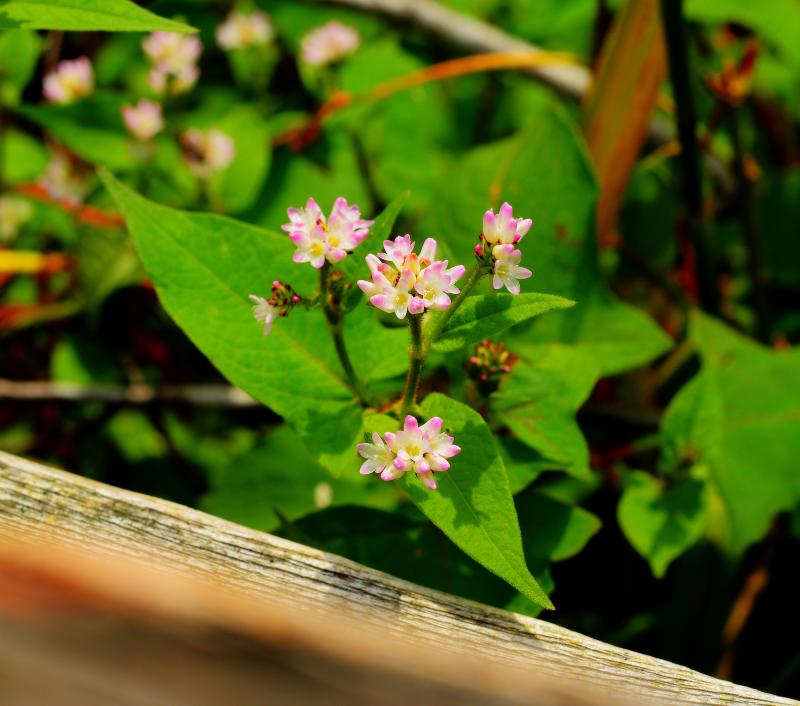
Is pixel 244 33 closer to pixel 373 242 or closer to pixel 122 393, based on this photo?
pixel 122 393

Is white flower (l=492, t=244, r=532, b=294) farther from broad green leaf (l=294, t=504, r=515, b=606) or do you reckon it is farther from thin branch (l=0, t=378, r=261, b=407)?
thin branch (l=0, t=378, r=261, b=407)

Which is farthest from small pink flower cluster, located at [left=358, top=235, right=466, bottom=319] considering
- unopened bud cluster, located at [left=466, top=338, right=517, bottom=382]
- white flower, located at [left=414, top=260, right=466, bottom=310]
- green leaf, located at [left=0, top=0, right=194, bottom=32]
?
green leaf, located at [left=0, top=0, right=194, bottom=32]

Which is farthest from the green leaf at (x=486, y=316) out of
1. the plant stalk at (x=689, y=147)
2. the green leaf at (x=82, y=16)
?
the plant stalk at (x=689, y=147)

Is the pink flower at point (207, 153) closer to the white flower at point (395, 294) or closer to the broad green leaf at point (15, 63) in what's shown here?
the broad green leaf at point (15, 63)

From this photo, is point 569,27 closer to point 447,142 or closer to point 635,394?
point 447,142

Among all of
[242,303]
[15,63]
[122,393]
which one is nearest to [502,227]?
[242,303]

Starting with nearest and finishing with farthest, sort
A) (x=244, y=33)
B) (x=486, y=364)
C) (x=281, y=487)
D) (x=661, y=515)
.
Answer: (x=486, y=364), (x=661, y=515), (x=281, y=487), (x=244, y=33)

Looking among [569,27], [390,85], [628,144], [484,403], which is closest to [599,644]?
[484,403]
